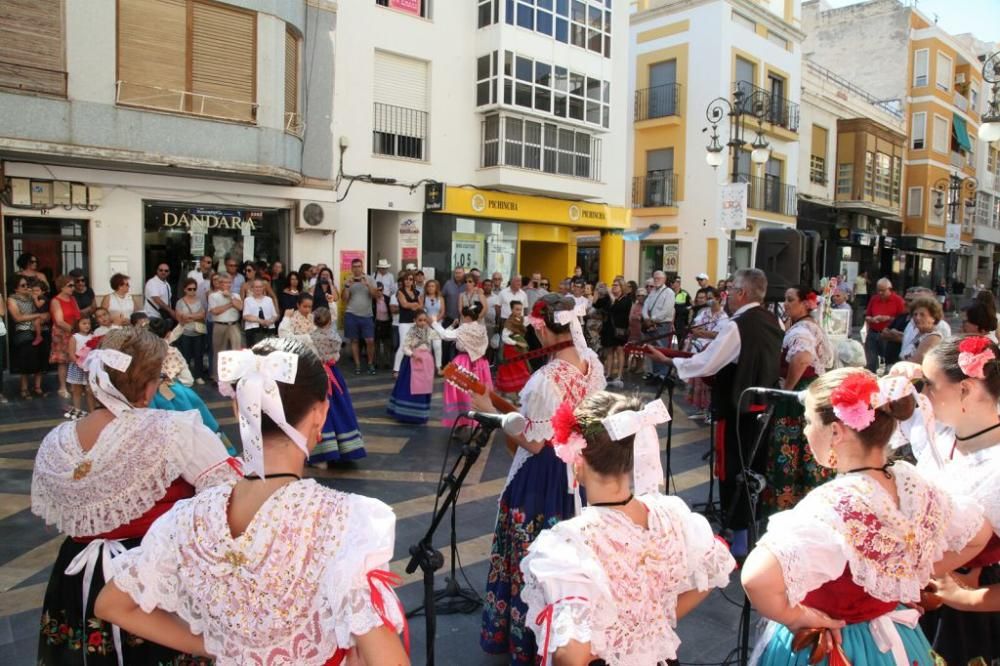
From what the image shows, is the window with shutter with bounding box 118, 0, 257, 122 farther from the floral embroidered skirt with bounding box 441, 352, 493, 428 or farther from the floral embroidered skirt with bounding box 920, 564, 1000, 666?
the floral embroidered skirt with bounding box 920, 564, 1000, 666

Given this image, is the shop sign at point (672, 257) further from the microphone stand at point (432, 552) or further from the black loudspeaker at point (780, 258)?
the microphone stand at point (432, 552)

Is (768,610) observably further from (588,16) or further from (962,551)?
(588,16)

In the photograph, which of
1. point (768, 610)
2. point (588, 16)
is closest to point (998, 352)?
point (768, 610)

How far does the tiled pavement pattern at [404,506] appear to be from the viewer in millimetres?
3963

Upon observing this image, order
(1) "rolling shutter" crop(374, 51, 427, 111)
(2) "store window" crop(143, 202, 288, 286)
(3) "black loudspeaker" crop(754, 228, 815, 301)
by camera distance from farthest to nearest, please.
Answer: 1. (1) "rolling shutter" crop(374, 51, 427, 111)
2. (2) "store window" crop(143, 202, 288, 286)
3. (3) "black loudspeaker" crop(754, 228, 815, 301)

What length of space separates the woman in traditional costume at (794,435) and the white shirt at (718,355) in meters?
0.51

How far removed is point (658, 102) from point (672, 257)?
571 centimetres

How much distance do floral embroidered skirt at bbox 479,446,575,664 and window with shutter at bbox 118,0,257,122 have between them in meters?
11.7

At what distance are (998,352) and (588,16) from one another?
19.9 m

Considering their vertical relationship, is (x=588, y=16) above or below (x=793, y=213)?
above

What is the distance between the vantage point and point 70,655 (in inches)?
105

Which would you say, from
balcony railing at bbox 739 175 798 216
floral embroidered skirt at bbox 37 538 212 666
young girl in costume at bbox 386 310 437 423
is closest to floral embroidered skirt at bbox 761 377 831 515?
floral embroidered skirt at bbox 37 538 212 666

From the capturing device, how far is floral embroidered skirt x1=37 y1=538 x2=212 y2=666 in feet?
8.60

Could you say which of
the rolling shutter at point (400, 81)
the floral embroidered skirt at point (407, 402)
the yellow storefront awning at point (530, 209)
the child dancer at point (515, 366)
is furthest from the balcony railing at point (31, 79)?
the child dancer at point (515, 366)
